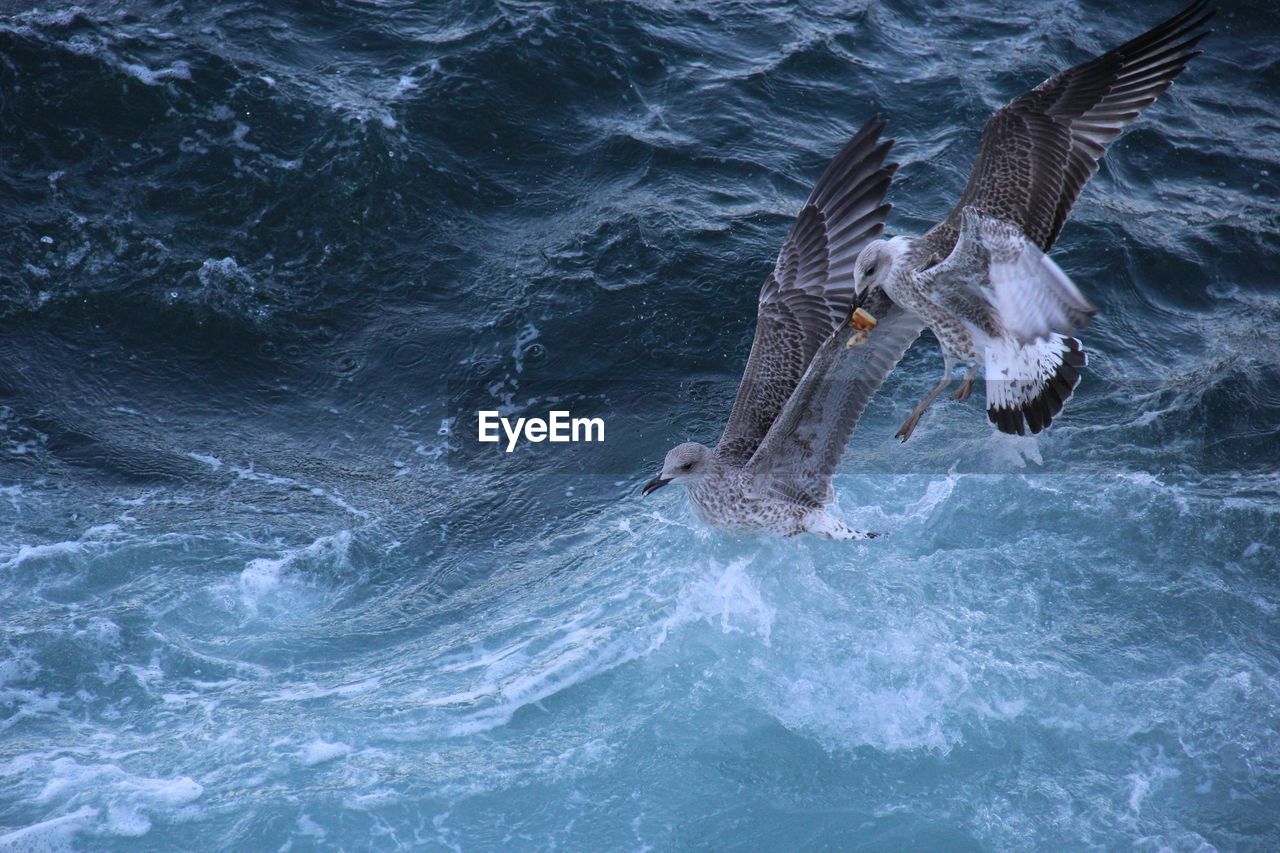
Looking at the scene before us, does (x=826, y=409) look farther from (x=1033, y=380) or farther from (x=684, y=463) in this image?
(x=1033, y=380)

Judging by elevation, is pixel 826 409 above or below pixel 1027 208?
below

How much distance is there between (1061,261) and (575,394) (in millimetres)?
4320

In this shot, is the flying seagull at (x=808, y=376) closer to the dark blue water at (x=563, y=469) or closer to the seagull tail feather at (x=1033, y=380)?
the dark blue water at (x=563, y=469)

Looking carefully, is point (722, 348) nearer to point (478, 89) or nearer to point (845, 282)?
point (845, 282)

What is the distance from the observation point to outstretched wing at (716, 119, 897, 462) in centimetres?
747

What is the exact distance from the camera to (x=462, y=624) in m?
7.21

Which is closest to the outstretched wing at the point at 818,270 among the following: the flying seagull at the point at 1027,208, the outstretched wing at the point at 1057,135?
the flying seagull at the point at 1027,208

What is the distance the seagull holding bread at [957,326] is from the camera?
6.61 metres

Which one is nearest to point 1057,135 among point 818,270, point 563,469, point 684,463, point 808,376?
point 818,270

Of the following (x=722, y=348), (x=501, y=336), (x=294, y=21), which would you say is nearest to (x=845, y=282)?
(x=722, y=348)

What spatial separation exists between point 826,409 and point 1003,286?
4.01ft

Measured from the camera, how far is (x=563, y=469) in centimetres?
845

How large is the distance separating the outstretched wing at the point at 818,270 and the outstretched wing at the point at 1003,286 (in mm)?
1082

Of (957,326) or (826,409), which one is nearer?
(826,409)
